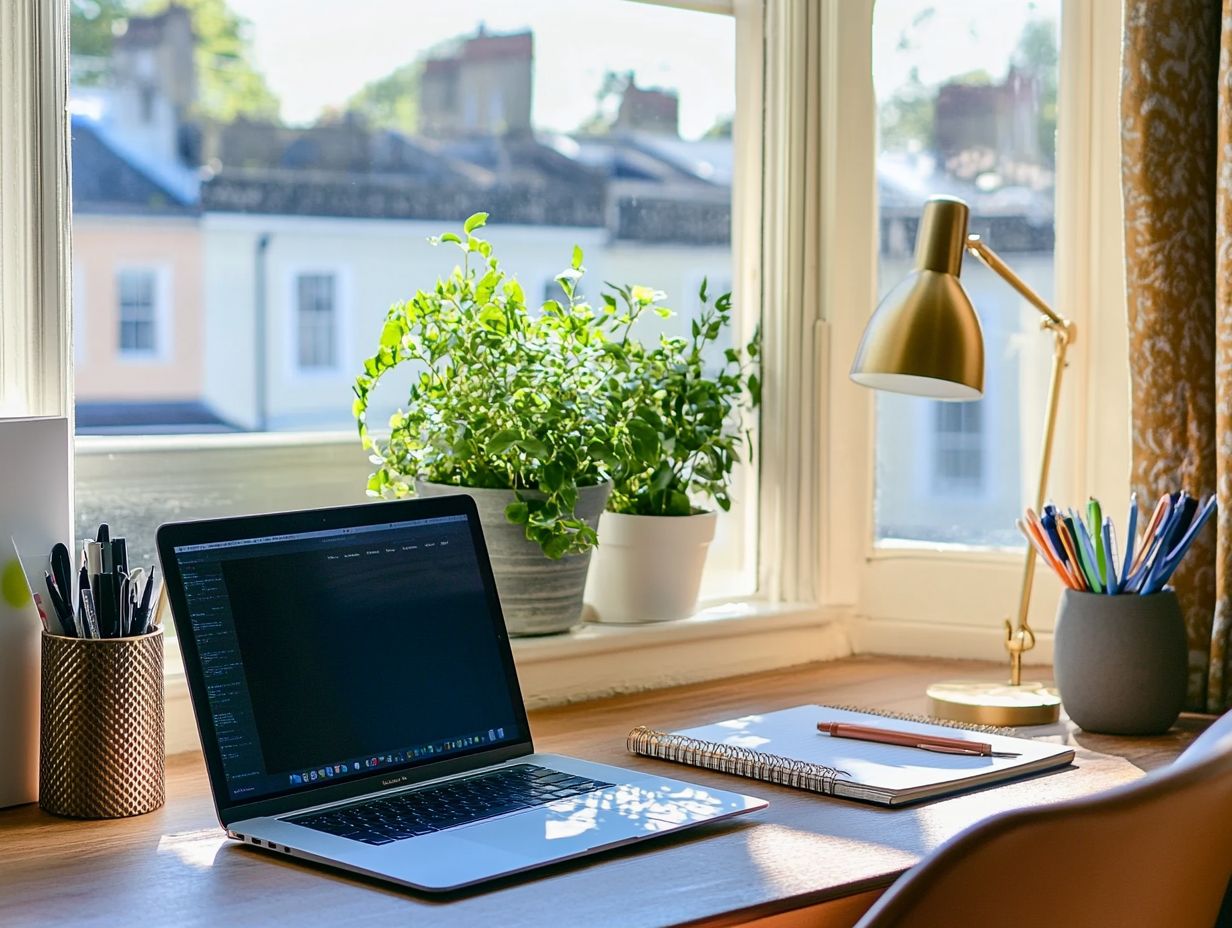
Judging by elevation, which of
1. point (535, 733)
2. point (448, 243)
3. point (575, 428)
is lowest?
point (535, 733)

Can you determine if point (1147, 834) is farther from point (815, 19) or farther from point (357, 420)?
point (815, 19)

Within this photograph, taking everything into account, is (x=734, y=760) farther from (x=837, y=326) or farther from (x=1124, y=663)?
(x=837, y=326)

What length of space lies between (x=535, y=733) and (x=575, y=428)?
0.36 m

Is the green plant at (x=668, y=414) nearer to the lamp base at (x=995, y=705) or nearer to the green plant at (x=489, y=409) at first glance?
the green plant at (x=489, y=409)

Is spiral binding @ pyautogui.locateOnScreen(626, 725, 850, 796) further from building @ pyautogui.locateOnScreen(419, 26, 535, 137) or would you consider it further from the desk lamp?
building @ pyautogui.locateOnScreen(419, 26, 535, 137)

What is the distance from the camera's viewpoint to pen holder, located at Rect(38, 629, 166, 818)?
1277mm

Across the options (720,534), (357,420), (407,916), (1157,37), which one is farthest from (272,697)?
(1157,37)

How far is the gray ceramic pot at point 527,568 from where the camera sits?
174 centimetres

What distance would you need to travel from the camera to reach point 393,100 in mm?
1841

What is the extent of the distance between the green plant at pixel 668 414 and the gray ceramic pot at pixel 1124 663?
1.60 ft

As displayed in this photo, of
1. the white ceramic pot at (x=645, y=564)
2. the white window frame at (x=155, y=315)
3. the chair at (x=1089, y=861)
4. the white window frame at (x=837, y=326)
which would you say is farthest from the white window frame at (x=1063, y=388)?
the chair at (x=1089, y=861)

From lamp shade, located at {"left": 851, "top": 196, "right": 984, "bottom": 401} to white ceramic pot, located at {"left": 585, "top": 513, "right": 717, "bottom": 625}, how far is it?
323mm

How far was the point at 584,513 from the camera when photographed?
1.79 meters

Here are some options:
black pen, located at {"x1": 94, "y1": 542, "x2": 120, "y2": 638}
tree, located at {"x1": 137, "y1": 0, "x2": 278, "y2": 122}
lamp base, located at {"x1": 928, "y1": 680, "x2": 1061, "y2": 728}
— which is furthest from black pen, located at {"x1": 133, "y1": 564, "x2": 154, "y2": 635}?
lamp base, located at {"x1": 928, "y1": 680, "x2": 1061, "y2": 728}
